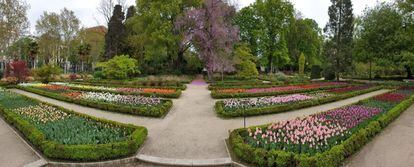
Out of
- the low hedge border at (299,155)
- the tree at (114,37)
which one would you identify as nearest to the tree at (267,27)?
the tree at (114,37)

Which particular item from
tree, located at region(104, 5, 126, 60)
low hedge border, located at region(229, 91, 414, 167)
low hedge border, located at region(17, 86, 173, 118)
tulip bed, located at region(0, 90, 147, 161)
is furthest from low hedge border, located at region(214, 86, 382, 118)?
tree, located at region(104, 5, 126, 60)

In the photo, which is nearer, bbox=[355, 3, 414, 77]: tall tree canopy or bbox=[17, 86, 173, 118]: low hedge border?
bbox=[17, 86, 173, 118]: low hedge border

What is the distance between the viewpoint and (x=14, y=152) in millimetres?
8156

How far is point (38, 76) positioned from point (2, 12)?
10.2m

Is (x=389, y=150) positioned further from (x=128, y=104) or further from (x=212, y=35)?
(x=212, y=35)

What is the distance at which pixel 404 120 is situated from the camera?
1216 cm

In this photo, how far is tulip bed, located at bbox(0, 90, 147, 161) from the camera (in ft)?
24.5

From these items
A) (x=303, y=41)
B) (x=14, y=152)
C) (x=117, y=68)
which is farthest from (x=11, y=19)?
(x=303, y=41)

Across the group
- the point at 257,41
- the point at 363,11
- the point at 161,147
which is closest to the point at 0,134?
the point at 161,147

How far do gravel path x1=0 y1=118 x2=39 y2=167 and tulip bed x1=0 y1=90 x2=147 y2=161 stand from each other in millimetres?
258

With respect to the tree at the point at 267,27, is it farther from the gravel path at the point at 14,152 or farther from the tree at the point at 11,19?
the gravel path at the point at 14,152

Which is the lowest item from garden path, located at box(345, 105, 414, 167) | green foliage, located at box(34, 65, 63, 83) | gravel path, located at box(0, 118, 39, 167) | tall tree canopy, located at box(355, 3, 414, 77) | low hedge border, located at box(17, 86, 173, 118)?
gravel path, located at box(0, 118, 39, 167)

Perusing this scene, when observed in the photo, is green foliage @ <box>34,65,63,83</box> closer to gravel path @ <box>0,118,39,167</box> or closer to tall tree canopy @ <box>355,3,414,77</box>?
gravel path @ <box>0,118,39,167</box>

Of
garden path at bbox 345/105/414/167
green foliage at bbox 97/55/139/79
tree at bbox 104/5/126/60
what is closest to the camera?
garden path at bbox 345/105/414/167
